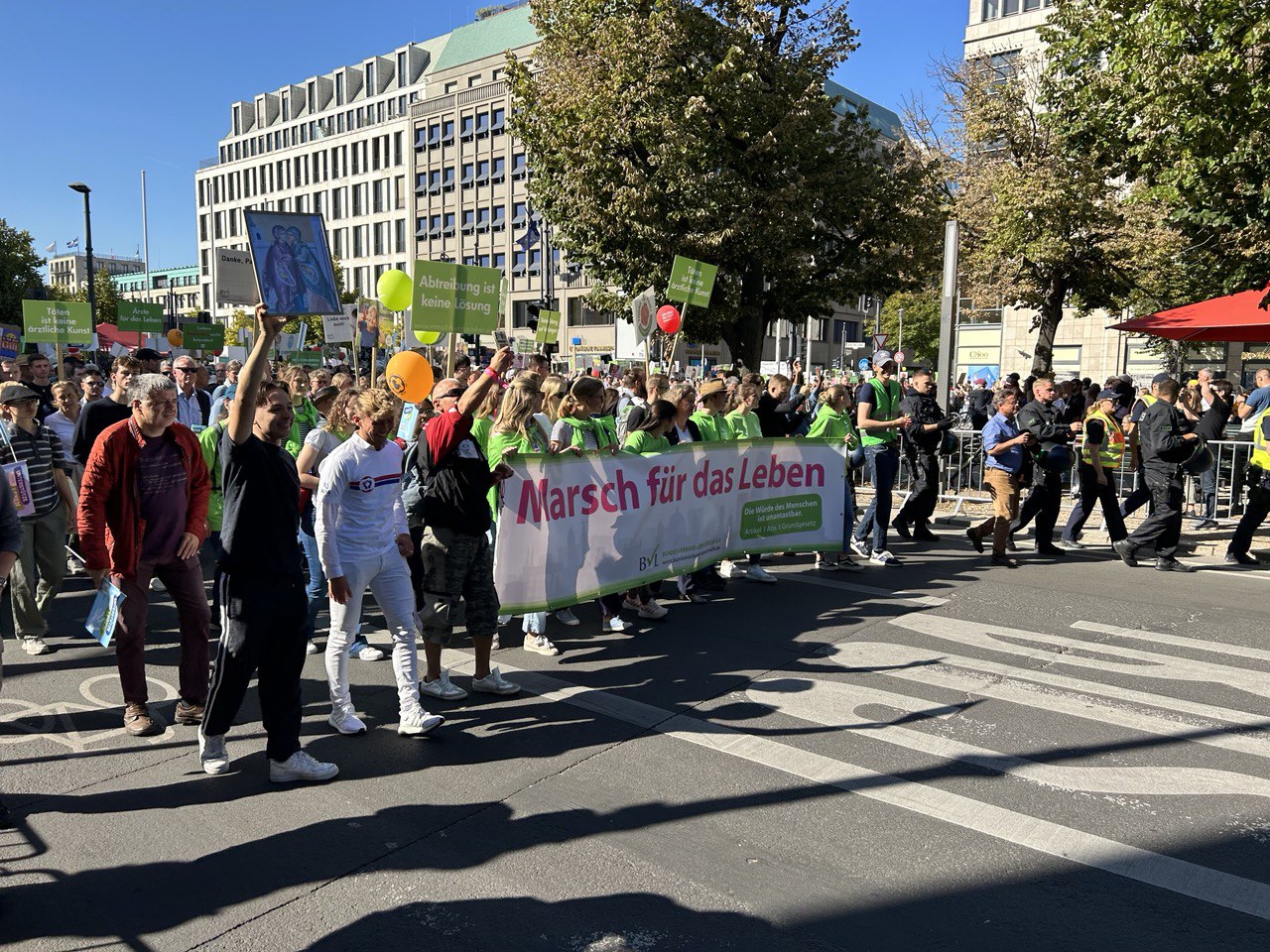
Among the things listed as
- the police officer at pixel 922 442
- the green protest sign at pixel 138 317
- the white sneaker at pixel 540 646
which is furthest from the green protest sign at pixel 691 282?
the green protest sign at pixel 138 317

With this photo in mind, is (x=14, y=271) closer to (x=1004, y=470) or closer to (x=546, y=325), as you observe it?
(x=546, y=325)

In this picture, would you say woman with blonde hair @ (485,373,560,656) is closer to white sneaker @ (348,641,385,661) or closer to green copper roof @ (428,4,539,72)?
white sneaker @ (348,641,385,661)

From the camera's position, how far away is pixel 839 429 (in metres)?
9.41

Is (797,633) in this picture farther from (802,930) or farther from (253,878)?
(253,878)

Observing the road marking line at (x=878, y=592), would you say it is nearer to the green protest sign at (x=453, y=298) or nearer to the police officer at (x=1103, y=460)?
the police officer at (x=1103, y=460)

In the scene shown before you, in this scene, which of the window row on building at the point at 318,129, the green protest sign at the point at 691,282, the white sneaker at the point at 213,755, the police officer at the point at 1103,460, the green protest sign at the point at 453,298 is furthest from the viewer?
the window row on building at the point at 318,129

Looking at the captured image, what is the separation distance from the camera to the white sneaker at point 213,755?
459cm

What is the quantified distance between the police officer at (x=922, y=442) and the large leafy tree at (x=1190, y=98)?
447 centimetres

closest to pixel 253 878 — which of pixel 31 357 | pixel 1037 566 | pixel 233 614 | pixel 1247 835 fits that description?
pixel 233 614

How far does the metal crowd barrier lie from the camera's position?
12141 millimetres

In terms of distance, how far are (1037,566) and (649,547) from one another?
4.63m

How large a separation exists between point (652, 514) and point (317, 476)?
8.58 feet

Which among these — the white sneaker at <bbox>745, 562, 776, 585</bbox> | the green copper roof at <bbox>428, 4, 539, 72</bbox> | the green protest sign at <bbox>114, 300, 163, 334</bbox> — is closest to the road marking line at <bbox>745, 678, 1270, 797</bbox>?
the white sneaker at <bbox>745, 562, 776, 585</bbox>

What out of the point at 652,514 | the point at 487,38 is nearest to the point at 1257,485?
the point at 652,514
